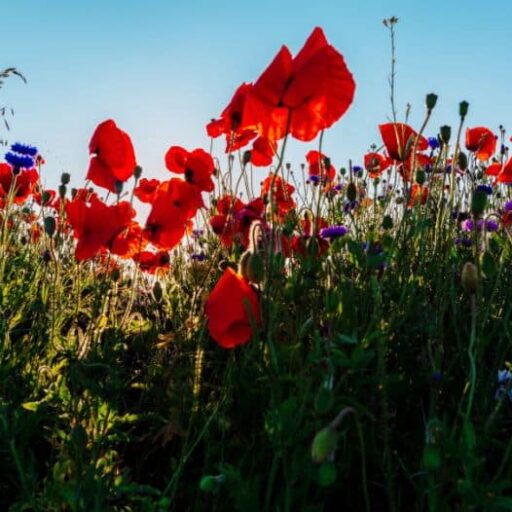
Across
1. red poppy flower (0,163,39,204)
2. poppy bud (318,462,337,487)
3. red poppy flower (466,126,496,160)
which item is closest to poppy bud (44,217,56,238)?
red poppy flower (0,163,39,204)

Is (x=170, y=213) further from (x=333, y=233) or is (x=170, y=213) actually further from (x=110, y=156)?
(x=333, y=233)

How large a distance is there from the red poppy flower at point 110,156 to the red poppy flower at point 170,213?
→ 0.16 meters

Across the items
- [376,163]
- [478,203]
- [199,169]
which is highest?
[376,163]

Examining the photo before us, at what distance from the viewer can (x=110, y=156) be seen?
2305 mm

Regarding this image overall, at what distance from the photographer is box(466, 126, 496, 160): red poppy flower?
344 centimetres

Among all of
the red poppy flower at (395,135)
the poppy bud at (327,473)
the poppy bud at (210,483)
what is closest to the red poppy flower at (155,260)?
the red poppy flower at (395,135)

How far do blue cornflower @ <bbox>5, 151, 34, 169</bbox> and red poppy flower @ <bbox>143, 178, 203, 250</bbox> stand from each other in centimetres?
98

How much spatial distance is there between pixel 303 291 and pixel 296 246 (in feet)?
1.75

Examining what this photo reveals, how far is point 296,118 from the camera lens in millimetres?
1778

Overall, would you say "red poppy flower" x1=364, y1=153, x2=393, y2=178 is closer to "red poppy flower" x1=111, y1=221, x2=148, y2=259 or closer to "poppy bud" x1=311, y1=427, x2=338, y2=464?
"red poppy flower" x1=111, y1=221, x2=148, y2=259

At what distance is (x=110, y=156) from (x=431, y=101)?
1.10m

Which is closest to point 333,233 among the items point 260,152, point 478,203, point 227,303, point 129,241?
point 260,152

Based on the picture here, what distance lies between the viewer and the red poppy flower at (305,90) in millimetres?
1661

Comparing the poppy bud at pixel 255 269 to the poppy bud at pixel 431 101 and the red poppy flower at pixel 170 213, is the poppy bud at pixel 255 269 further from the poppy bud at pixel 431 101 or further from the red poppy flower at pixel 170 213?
the poppy bud at pixel 431 101
